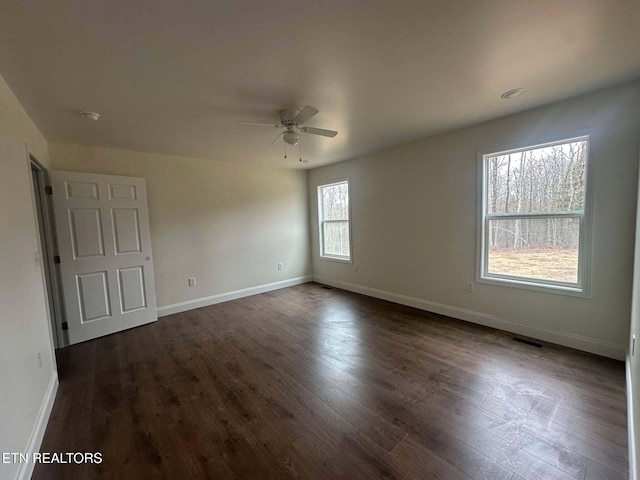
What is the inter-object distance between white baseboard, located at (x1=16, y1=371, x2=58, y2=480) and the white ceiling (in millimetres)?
2297

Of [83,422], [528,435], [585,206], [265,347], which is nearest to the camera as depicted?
[528,435]

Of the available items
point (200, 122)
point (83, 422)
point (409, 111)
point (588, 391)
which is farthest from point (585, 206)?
point (83, 422)

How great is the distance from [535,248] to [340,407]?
2609 mm

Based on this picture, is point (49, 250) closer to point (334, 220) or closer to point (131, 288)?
point (131, 288)

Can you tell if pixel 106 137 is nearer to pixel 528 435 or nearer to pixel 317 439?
pixel 317 439

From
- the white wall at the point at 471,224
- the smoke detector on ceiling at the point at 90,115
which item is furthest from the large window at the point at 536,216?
the smoke detector on ceiling at the point at 90,115

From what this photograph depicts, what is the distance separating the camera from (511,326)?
10.0 ft

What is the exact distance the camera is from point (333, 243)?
5.49 meters

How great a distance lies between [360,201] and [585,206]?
2852 millimetres

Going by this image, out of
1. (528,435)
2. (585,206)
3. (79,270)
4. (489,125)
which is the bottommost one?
(528,435)

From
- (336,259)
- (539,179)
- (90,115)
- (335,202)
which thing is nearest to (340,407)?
(539,179)

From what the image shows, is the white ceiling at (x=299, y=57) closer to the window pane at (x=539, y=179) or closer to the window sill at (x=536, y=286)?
the window pane at (x=539, y=179)

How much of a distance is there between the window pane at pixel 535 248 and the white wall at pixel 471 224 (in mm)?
180

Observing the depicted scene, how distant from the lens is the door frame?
9.77ft
